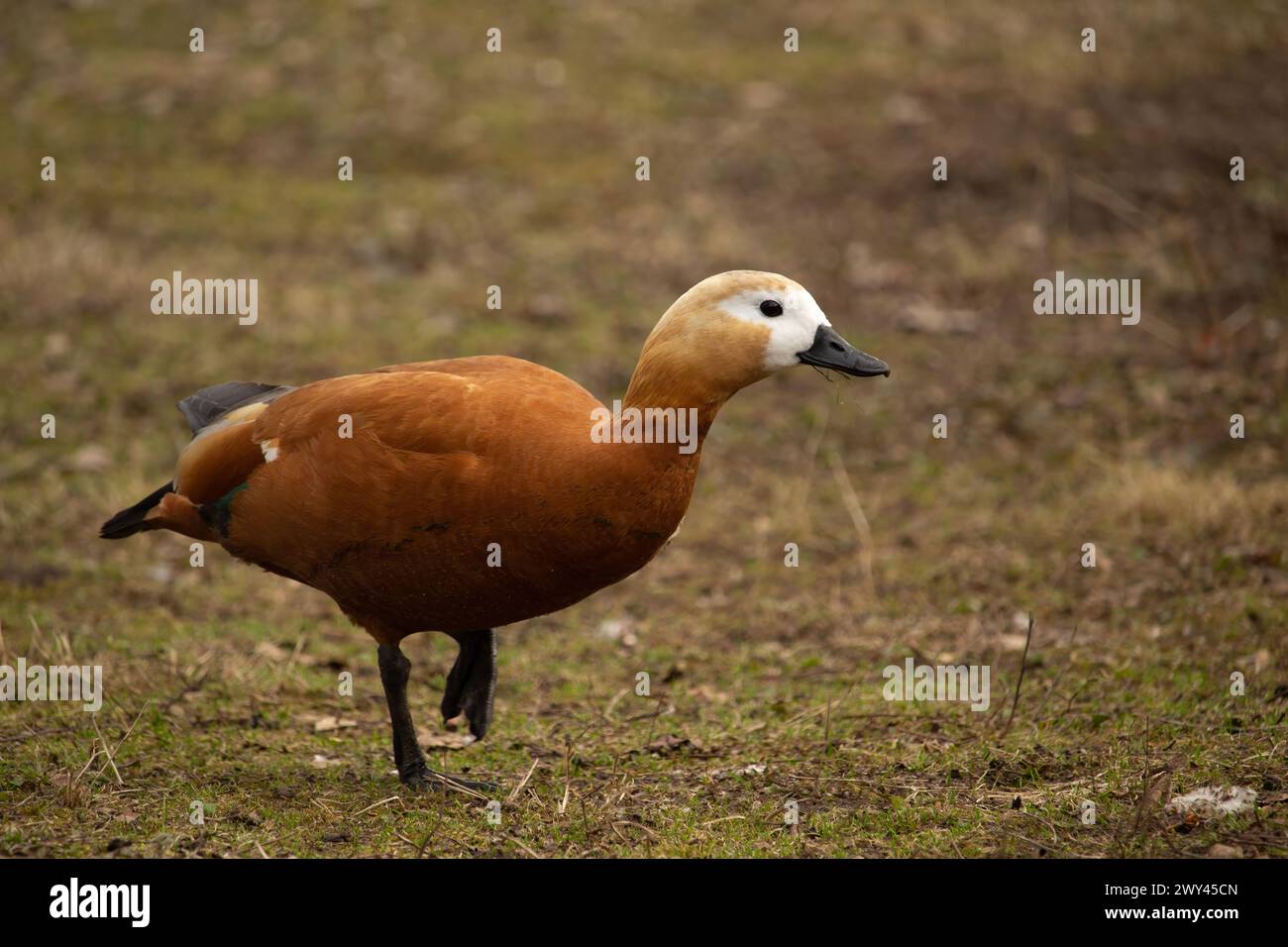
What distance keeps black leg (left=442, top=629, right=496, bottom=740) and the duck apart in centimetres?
37

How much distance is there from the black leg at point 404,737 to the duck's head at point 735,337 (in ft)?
4.45

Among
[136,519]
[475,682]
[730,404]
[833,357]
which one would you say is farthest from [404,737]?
[730,404]

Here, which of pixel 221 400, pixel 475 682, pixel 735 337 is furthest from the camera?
pixel 221 400

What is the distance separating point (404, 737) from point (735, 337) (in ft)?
5.84

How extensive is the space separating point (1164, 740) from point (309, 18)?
1104 centimetres

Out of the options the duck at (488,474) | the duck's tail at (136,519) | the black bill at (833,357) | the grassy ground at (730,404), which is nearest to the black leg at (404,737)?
the duck at (488,474)

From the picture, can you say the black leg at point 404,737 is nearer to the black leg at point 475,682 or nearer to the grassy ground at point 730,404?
the grassy ground at point 730,404

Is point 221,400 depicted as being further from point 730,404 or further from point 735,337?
point 730,404

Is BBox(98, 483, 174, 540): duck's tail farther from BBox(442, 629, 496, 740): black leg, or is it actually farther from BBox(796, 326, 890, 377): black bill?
→ BBox(796, 326, 890, 377): black bill

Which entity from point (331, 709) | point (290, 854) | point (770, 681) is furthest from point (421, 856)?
point (770, 681)

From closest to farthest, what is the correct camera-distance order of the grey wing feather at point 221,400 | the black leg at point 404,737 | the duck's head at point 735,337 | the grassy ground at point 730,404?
the duck's head at point 735,337
the grassy ground at point 730,404
the black leg at point 404,737
the grey wing feather at point 221,400

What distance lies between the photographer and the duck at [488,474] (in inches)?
170

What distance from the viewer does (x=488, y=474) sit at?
4.37 metres

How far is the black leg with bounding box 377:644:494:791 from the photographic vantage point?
15.8 feet
